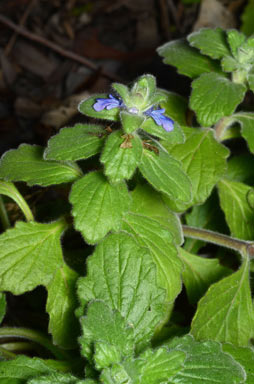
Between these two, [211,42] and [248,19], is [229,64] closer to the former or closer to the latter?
[211,42]

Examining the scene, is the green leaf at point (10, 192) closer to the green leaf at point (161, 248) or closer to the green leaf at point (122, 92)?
the green leaf at point (161, 248)

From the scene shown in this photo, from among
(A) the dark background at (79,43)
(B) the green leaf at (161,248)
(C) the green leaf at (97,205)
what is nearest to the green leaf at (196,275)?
(B) the green leaf at (161,248)

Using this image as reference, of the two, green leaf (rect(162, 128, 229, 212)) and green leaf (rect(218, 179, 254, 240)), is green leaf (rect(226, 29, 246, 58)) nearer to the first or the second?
green leaf (rect(162, 128, 229, 212))

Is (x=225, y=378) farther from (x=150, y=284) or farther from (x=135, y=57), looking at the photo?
(x=135, y=57)

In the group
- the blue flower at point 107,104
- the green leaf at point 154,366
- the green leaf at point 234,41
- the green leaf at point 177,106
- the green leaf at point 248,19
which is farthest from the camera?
the green leaf at point 248,19

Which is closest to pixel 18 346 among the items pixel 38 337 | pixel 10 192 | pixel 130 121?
pixel 38 337

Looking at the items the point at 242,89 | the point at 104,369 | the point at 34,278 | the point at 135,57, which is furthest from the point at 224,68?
the point at 135,57
